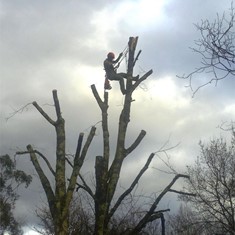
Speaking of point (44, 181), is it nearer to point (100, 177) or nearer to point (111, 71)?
point (100, 177)

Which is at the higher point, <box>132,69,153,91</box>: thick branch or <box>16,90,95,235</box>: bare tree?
<box>132,69,153,91</box>: thick branch

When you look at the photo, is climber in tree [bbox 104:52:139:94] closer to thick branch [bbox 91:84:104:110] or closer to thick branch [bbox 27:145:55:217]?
thick branch [bbox 91:84:104:110]

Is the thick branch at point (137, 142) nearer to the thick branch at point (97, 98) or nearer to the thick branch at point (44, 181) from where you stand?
the thick branch at point (97, 98)

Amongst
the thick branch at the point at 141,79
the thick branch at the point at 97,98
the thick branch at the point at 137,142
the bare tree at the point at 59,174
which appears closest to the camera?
the bare tree at the point at 59,174

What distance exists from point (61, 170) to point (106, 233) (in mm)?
1343

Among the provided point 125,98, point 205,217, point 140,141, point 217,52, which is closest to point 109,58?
point 125,98

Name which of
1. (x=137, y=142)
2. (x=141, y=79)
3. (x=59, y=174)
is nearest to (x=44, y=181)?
(x=59, y=174)

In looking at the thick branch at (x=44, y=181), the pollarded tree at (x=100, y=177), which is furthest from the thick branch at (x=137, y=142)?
the thick branch at (x=44, y=181)

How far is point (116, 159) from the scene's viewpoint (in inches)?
295

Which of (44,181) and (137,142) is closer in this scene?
(44,181)

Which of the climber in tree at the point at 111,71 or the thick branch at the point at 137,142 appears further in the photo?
the climber in tree at the point at 111,71

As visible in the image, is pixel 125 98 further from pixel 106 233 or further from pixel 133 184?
pixel 106 233

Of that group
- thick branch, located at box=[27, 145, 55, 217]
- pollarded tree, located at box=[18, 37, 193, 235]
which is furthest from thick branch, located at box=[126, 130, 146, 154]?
thick branch, located at box=[27, 145, 55, 217]

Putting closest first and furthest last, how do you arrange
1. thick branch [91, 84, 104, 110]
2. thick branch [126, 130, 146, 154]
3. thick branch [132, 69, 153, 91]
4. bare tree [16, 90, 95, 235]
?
bare tree [16, 90, 95, 235], thick branch [126, 130, 146, 154], thick branch [91, 84, 104, 110], thick branch [132, 69, 153, 91]
